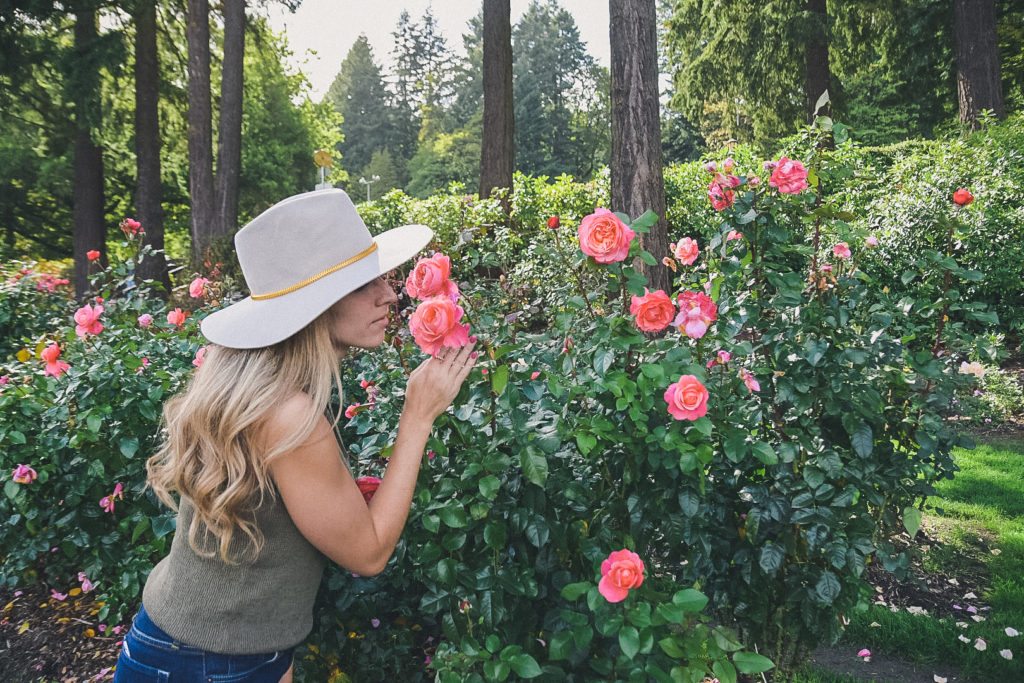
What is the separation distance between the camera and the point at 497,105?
36.3 ft

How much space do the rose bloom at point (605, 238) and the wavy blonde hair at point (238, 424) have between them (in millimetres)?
587

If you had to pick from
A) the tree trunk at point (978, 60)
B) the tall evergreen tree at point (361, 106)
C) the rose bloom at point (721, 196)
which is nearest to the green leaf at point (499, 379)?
the rose bloom at point (721, 196)

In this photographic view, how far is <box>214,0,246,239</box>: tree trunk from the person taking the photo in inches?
495

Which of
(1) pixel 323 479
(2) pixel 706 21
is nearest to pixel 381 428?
(1) pixel 323 479

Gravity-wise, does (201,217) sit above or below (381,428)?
above

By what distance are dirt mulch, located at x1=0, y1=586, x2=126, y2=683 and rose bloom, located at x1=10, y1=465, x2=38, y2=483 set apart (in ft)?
2.29

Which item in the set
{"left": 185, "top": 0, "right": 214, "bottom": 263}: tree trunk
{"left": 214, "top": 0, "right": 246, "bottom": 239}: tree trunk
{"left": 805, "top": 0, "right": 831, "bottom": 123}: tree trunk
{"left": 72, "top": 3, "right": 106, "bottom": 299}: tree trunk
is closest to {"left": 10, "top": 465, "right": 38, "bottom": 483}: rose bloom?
{"left": 185, "top": 0, "right": 214, "bottom": 263}: tree trunk

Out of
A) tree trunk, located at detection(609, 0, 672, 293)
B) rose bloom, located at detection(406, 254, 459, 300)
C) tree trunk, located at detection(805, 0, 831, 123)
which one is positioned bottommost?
rose bloom, located at detection(406, 254, 459, 300)

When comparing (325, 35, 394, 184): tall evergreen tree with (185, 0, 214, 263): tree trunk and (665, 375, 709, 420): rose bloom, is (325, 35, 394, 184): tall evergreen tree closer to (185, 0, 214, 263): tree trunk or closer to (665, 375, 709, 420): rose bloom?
(185, 0, 214, 263): tree trunk

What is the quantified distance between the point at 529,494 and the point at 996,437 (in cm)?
486

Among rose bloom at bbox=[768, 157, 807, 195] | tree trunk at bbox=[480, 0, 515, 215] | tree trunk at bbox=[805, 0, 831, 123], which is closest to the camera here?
rose bloom at bbox=[768, 157, 807, 195]

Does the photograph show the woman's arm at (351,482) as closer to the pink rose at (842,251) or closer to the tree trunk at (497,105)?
the pink rose at (842,251)

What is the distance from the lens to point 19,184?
1470 cm

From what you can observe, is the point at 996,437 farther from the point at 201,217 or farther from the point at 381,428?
the point at 201,217
